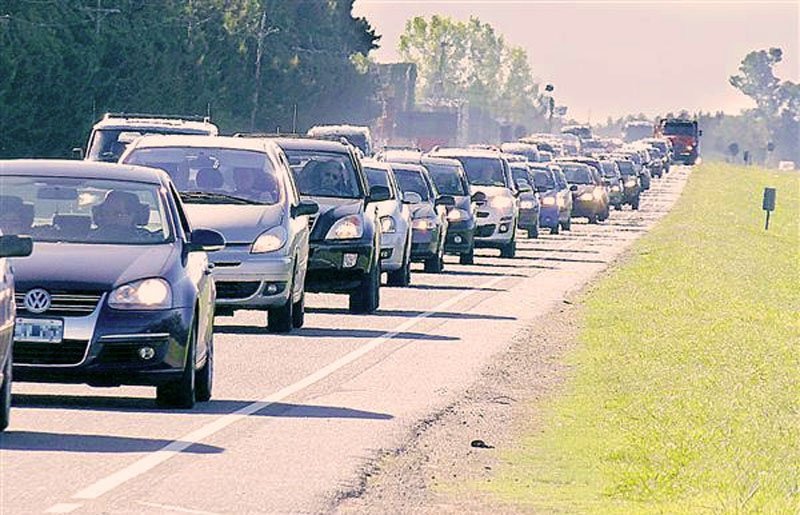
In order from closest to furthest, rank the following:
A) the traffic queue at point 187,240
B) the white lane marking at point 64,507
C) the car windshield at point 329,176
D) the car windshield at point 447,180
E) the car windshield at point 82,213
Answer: the white lane marking at point 64,507
the traffic queue at point 187,240
the car windshield at point 82,213
the car windshield at point 329,176
the car windshield at point 447,180

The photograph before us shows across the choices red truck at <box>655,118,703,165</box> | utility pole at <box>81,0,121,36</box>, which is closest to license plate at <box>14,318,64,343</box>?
utility pole at <box>81,0,121,36</box>

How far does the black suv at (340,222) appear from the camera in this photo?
90.2ft

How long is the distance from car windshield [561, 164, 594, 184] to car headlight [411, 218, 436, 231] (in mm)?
35310

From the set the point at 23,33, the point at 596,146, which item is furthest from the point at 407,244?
the point at 596,146

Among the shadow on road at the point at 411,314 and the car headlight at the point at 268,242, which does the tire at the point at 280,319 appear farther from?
the shadow on road at the point at 411,314

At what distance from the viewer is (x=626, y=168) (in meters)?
95.9

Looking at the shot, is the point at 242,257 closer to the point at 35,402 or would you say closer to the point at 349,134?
the point at 35,402

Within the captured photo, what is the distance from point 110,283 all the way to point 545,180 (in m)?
47.6

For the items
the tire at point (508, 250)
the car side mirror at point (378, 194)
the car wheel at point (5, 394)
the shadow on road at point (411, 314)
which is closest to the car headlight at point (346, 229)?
the car side mirror at point (378, 194)

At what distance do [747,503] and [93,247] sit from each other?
5296 millimetres

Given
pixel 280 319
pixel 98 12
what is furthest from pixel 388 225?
pixel 98 12

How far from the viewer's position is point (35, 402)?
16094 millimetres

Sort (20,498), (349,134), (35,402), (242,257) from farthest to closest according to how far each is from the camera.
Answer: (349,134) → (242,257) → (35,402) → (20,498)

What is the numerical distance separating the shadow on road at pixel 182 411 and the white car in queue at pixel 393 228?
1484cm
